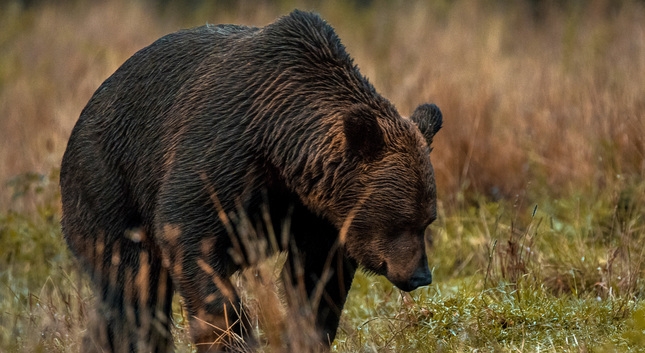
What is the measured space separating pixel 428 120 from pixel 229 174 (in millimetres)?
1072

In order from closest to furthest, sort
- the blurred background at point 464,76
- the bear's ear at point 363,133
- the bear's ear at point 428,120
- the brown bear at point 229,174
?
the bear's ear at point 363,133, the brown bear at point 229,174, the bear's ear at point 428,120, the blurred background at point 464,76

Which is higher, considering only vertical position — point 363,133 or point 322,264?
point 363,133

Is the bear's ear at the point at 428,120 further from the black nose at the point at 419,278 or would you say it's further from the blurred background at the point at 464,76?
the blurred background at the point at 464,76

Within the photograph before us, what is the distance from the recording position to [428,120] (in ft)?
16.7

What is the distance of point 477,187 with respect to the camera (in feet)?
28.2

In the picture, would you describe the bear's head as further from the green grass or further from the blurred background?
the blurred background

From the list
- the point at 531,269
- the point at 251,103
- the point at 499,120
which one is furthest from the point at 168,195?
the point at 499,120

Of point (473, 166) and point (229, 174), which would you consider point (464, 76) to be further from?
point (229, 174)

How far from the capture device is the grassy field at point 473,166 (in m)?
5.12

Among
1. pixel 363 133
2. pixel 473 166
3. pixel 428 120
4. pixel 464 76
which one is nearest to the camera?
pixel 363 133

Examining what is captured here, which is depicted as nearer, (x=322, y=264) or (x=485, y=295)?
(x=322, y=264)

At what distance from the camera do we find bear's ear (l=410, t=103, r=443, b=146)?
506cm

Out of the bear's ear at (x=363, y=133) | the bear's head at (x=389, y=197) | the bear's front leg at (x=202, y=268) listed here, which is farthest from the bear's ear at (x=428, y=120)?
the bear's front leg at (x=202, y=268)

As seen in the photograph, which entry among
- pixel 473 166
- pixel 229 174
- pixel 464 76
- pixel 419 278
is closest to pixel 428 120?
pixel 419 278
